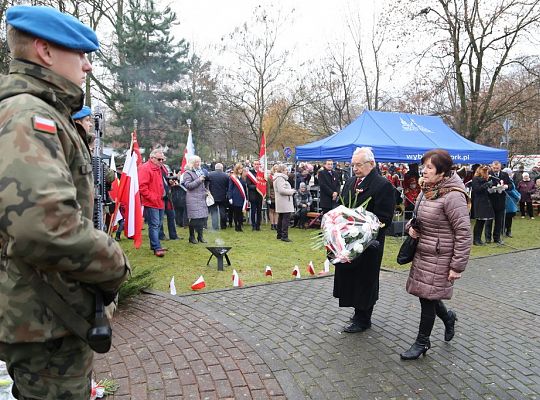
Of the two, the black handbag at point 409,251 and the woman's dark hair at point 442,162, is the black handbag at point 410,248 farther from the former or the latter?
the woman's dark hair at point 442,162

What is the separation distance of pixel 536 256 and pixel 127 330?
870 cm

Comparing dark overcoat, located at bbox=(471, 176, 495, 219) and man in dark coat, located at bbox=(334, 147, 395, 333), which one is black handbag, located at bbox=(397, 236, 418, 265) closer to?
man in dark coat, located at bbox=(334, 147, 395, 333)

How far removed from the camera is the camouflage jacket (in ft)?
4.22

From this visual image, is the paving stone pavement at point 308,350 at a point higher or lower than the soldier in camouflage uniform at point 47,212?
lower

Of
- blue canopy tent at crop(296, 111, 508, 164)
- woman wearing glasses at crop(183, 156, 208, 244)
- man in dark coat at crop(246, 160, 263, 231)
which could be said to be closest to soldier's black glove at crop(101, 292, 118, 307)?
woman wearing glasses at crop(183, 156, 208, 244)

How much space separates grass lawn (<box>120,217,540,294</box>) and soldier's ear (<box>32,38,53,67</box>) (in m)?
4.07

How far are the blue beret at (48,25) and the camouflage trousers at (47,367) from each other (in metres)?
1.13

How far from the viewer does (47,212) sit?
1.29m

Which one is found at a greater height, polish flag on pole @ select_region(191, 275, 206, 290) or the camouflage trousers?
the camouflage trousers

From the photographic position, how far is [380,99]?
1189 inches

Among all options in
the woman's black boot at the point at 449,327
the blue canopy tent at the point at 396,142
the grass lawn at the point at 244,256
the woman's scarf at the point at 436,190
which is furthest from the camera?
the blue canopy tent at the point at 396,142

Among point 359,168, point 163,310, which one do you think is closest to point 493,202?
point 359,168

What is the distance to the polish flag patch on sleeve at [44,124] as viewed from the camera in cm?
136

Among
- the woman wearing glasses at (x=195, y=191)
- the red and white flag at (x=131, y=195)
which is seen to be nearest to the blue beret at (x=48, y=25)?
the red and white flag at (x=131, y=195)
